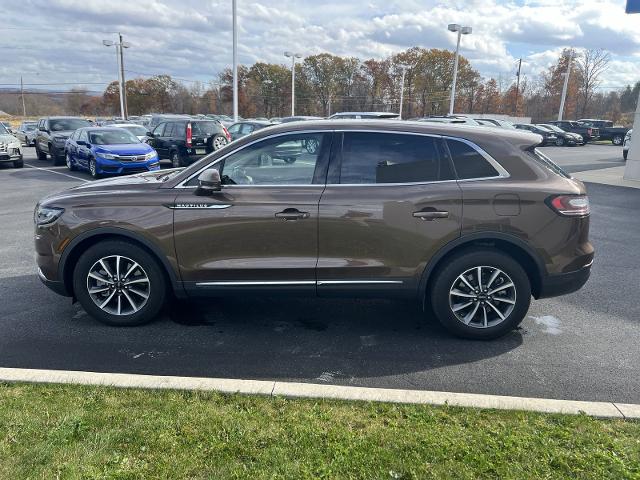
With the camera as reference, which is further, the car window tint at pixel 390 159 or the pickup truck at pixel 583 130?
the pickup truck at pixel 583 130

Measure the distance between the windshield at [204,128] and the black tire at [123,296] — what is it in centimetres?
1241

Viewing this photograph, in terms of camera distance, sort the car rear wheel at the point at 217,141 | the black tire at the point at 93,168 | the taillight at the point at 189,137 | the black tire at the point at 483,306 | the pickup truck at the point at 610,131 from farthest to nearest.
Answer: the pickup truck at the point at 610,131
the car rear wheel at the point at 217,141
the taillight at the point at 189,137
the black tire at the point at 93,168
the black tire at the point at 483,306

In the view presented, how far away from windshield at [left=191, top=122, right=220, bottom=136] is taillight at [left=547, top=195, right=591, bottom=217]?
45.0ft

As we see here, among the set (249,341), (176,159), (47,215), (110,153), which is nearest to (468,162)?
(249,341)

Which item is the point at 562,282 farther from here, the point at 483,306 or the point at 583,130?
the point at 583,130

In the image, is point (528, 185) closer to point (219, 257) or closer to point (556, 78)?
point (219, 257)

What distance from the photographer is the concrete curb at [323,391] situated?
3047 millimetres

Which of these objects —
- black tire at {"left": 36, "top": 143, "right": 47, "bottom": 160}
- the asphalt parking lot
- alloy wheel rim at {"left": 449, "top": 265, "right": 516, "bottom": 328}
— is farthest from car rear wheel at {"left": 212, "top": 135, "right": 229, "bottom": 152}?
alloy wheel rim at {"left": 449, "top": 265, "right": 516, "bottom": 328}

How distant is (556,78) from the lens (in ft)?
208

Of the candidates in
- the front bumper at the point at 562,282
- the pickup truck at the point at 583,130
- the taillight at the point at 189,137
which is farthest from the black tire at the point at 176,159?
the pickup truck at the point at 583,130

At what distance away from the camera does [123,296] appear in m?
4.36

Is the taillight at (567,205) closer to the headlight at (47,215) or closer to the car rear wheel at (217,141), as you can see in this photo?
the headlight at (47,215)

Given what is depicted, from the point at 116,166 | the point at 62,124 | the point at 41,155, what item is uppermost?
the point at 62,124

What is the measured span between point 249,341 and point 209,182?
136cm
